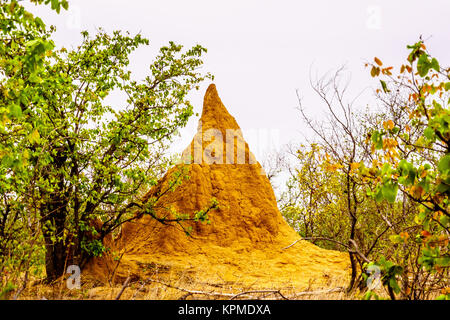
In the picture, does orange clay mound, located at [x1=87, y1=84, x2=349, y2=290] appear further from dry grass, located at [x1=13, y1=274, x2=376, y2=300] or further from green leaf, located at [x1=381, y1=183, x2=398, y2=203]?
green leaf, located at [x1=381, y1=183, x2=398, y2=203]

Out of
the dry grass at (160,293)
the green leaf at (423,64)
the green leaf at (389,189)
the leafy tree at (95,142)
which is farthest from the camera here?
the leafy tree at (95,142)

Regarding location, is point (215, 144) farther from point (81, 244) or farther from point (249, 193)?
point (81, 244)

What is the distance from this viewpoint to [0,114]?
12.6 ft

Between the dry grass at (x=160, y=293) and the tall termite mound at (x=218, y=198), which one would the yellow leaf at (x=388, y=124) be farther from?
the tall termite mound at (x=218, y=198)

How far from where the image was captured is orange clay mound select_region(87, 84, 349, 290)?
980 cm

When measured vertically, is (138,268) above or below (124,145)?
below

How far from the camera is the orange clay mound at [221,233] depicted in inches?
386

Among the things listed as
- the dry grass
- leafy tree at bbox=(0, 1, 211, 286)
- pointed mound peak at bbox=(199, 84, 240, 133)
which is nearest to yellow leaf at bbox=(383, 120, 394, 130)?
the dry grass

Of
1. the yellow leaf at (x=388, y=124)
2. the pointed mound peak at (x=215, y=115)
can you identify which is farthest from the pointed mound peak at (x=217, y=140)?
the yellow leaf at (x=388, y=124)

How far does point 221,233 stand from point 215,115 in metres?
4.87

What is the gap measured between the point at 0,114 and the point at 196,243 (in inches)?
333
